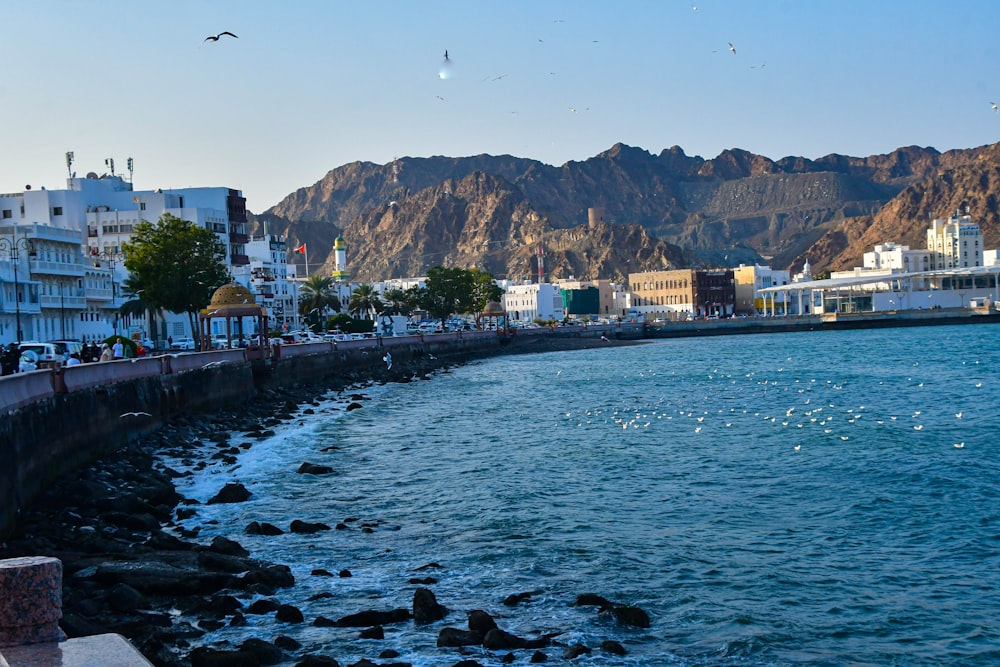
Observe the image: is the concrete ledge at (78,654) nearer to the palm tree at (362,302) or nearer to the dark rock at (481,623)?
the dark rock at (481,623)

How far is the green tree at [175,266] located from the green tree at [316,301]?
65.7 meters

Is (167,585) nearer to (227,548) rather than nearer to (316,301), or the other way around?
(227,548)

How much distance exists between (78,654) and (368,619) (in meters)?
8.96

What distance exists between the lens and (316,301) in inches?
5896

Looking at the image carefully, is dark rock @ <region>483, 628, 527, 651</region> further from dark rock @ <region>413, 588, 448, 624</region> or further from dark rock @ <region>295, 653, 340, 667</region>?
dark rock @ <region>295, 653, 340, 667</region>

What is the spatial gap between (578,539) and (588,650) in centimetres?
682

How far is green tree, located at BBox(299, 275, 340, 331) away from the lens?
147125 mm

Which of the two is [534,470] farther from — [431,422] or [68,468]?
[431,422]

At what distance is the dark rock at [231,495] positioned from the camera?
85.1 ft

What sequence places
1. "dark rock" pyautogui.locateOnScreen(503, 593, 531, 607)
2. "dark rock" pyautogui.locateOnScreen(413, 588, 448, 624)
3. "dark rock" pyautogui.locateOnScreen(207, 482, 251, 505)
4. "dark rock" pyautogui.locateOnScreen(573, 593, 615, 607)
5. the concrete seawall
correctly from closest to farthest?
"dark rock" pyautogui.locateOnScreen(413, 588, 448, 624) → "dark rock" pyautogui.locateOnScreen(573, 593, 615, 607) → "dark rock" pyautogui.locateOnScreen(503, 593, 531, 607) → the concrete seawall → "dark rock" pyautogui.locateOnScreen(207, 482, 251, 505)

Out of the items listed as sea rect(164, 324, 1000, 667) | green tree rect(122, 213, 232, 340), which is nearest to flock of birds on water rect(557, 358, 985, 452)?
sea rect(164, 324, 1000, 667)

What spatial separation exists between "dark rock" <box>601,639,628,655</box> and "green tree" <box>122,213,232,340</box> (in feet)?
215

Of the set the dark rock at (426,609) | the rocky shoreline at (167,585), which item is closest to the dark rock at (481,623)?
the rocky shoreline at (167,585)

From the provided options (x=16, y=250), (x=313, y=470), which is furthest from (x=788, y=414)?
(x=16, y=250)
